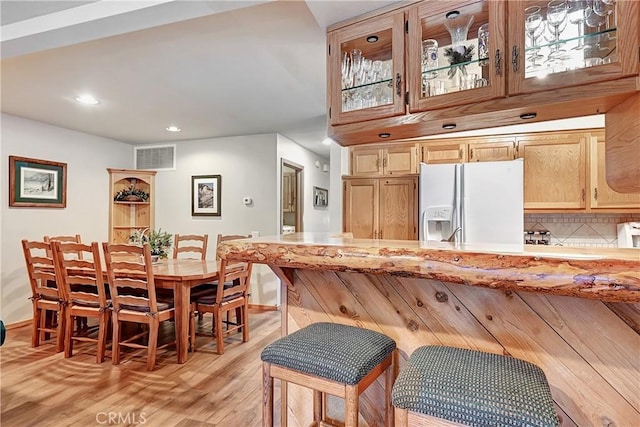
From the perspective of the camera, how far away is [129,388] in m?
2.57

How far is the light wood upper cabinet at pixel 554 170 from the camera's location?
10.1ft

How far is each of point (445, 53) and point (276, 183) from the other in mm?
3283

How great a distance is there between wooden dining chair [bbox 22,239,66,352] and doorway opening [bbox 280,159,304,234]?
286cm

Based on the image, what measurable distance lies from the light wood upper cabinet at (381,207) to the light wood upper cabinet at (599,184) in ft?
4.80

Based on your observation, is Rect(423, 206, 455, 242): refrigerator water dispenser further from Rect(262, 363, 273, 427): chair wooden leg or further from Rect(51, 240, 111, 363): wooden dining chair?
Rect(51, 240, 111, 363): wooden dining chair

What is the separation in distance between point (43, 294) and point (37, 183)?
1530 millimetres

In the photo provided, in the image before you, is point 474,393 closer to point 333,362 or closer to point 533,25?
point 333,362

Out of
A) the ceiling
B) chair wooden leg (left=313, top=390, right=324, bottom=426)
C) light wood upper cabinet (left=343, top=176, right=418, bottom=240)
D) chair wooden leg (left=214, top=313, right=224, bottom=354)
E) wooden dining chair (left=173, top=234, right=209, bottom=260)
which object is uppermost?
the ceiling

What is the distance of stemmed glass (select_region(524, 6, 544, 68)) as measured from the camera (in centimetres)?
139

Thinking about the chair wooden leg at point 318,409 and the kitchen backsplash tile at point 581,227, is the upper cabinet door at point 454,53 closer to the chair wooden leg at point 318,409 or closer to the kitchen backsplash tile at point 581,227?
the chair wooden leg at point 318,409

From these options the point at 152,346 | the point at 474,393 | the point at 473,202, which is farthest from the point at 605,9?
the point at 152,346

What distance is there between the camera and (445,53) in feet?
5.43

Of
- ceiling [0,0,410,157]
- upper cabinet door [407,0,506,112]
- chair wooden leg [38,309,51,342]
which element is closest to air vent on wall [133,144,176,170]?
ceiling [0,0,410,157]

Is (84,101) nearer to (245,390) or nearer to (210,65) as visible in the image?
(210,65)
